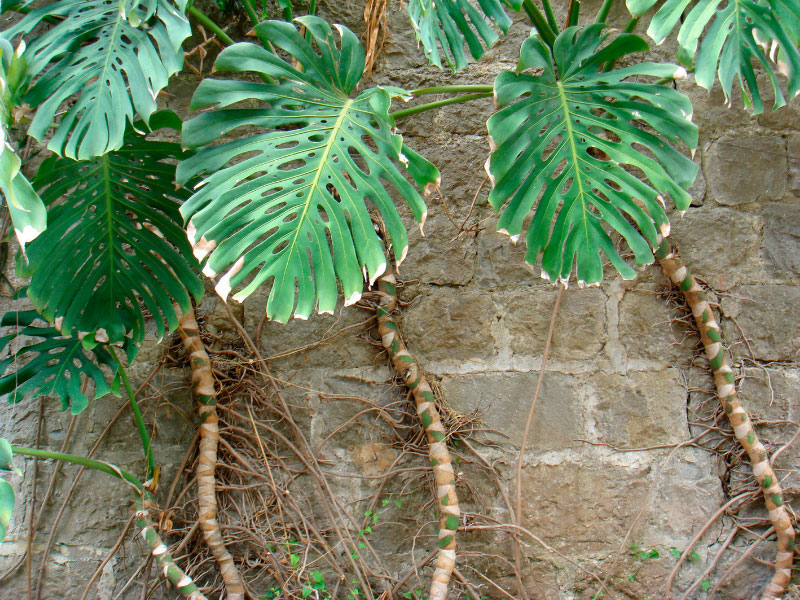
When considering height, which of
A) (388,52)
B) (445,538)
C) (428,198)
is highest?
(388,52)

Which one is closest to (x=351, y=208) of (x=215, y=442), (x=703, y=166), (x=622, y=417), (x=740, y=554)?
(x=215, y=442)

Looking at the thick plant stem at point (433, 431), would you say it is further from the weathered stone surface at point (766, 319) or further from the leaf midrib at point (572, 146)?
the weathered stone surface at point (766, 319)

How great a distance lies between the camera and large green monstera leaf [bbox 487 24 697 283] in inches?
47.0

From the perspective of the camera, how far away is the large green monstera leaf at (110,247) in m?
1.36

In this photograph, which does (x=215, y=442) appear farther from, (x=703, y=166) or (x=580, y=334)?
(x=703, y=166)

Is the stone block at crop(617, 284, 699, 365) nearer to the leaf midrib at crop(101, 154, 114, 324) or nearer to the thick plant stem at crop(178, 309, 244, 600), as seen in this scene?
the thick plant stem at crop(178, 309, 244, 600)

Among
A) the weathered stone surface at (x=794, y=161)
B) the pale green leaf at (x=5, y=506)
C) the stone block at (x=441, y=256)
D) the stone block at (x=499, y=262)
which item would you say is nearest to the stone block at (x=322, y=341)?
the stone block at (x=441, y=256)

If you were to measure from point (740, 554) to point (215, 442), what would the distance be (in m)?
1.34

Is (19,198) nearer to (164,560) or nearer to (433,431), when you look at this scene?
(164,560)

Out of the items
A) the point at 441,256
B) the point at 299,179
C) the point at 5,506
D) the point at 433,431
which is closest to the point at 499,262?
the point at 441,256

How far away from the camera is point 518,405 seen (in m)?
1.68

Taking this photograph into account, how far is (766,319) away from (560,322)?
53cm

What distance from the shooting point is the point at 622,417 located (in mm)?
1669

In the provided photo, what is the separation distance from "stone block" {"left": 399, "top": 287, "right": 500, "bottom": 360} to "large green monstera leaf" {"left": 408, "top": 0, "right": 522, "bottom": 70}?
1.95ft
